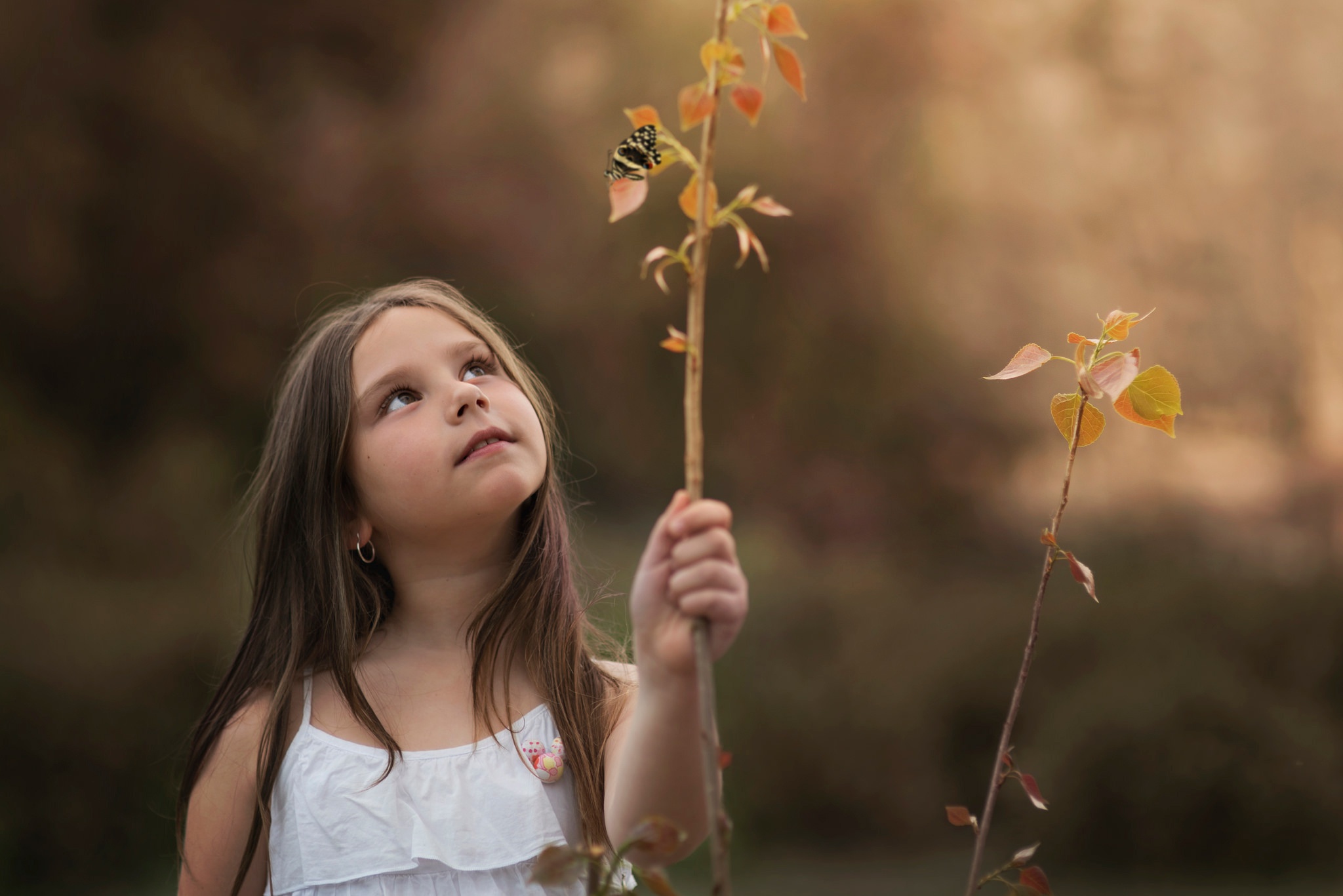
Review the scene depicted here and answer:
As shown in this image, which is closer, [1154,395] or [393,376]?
[1154,395]

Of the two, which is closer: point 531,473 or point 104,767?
point 531,473

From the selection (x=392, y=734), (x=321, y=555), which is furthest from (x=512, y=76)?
(x=392, y=734)

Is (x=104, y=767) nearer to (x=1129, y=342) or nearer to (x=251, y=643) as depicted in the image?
(x=251, y=643)

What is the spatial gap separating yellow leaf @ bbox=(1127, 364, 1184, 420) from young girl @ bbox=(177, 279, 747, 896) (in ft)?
1.50

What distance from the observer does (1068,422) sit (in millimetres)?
517

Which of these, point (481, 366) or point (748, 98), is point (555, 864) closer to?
point (748, 98)

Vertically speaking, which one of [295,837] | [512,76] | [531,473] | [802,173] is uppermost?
[512,76]

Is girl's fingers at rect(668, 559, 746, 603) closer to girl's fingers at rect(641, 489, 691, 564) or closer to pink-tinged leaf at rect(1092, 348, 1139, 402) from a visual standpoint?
girl's fingers at rect(641, 489, 691, 564)

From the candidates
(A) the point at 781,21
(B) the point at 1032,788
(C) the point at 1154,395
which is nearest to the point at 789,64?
(A) the point at 781,21

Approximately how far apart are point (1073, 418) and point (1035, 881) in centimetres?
22

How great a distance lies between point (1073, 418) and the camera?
51cm

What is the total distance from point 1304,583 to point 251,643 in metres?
1.61

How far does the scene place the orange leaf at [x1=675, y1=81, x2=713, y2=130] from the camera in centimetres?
35

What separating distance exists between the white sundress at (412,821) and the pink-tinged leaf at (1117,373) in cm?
57
